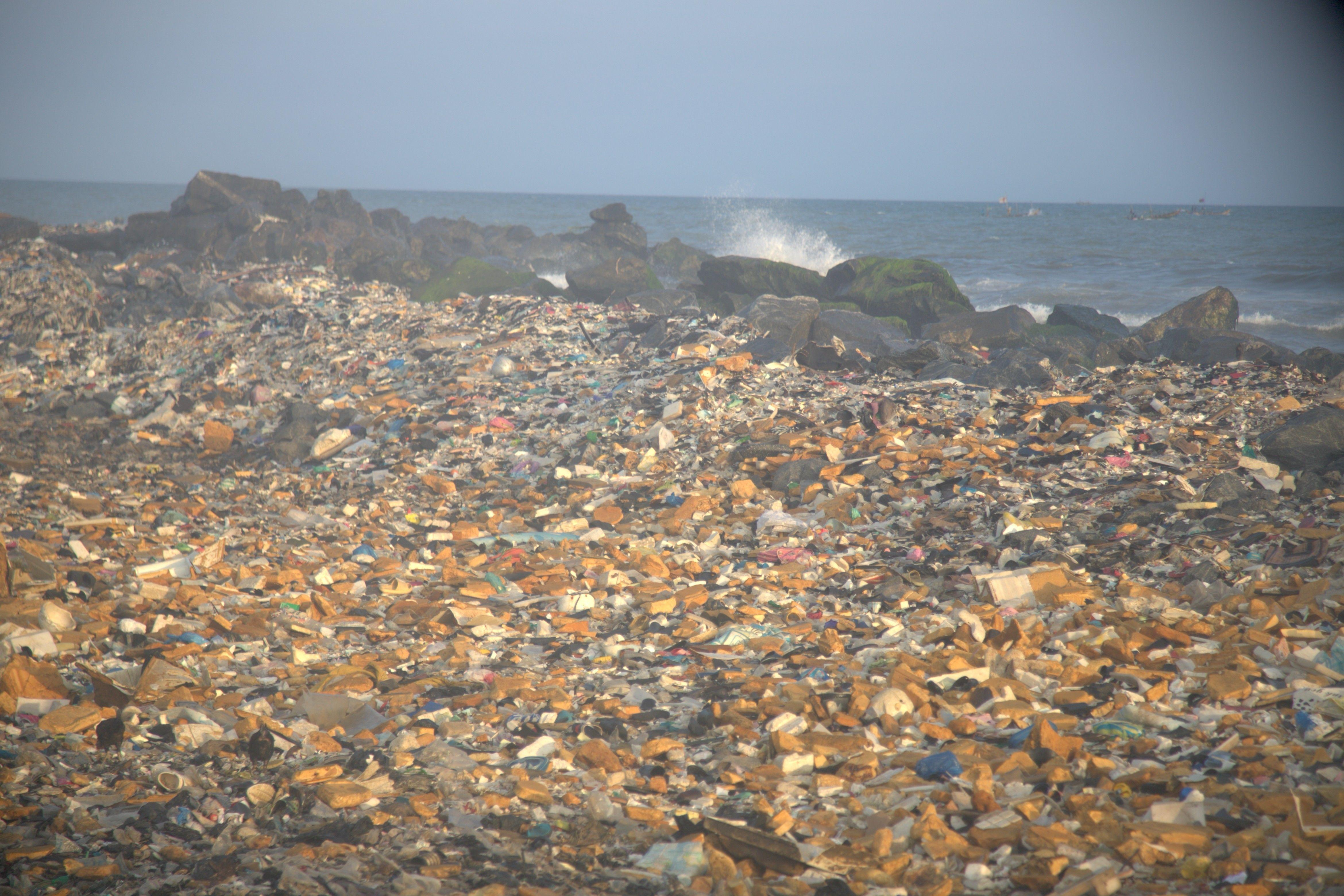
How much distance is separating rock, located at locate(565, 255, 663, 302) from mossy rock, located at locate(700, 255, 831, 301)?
1146 millimetres

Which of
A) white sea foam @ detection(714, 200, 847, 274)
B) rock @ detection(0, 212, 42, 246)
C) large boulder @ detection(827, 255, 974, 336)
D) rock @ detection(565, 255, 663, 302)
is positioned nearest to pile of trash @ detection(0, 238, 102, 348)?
rock @ detection(0, 212, 42, 246)

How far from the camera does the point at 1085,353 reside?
9.54 meters

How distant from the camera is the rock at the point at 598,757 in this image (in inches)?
105

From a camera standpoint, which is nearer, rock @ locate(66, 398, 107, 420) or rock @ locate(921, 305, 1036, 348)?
rock @ locate(66, 398, 107, 420)

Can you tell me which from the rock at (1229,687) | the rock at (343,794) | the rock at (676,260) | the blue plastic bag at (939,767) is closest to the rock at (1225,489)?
the rock at (1229,687)

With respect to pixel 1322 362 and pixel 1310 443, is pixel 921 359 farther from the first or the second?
pixel 1322 362

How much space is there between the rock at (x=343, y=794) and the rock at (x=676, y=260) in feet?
54.7

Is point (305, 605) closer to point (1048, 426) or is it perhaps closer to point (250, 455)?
point (250, 455)

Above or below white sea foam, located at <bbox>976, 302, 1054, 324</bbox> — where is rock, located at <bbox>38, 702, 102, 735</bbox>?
below

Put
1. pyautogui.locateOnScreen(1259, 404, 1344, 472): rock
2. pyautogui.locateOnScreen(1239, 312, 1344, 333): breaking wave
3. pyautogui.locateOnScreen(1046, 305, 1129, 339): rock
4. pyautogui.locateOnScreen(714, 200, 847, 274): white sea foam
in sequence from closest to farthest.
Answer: pyautogui.locateOnScreen(1259, 404, 1344, 472): rock → pyautogui.locateOnScreen(1046, 305, 1129, 339): rock → pyautogui.locateOnScreen(1239, 312, 1344, 333): breaking wave → pyautogui.locateOnScreen(714, 200, 847, 274): white sea foam

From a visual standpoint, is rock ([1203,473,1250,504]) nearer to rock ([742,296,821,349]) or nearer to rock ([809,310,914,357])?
rock ([809,310,914,357])

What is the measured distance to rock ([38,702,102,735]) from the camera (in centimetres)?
266

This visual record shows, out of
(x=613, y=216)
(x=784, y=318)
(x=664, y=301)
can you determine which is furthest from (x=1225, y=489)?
(x=613, y=216)

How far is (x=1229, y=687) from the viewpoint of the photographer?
2.76 metres
